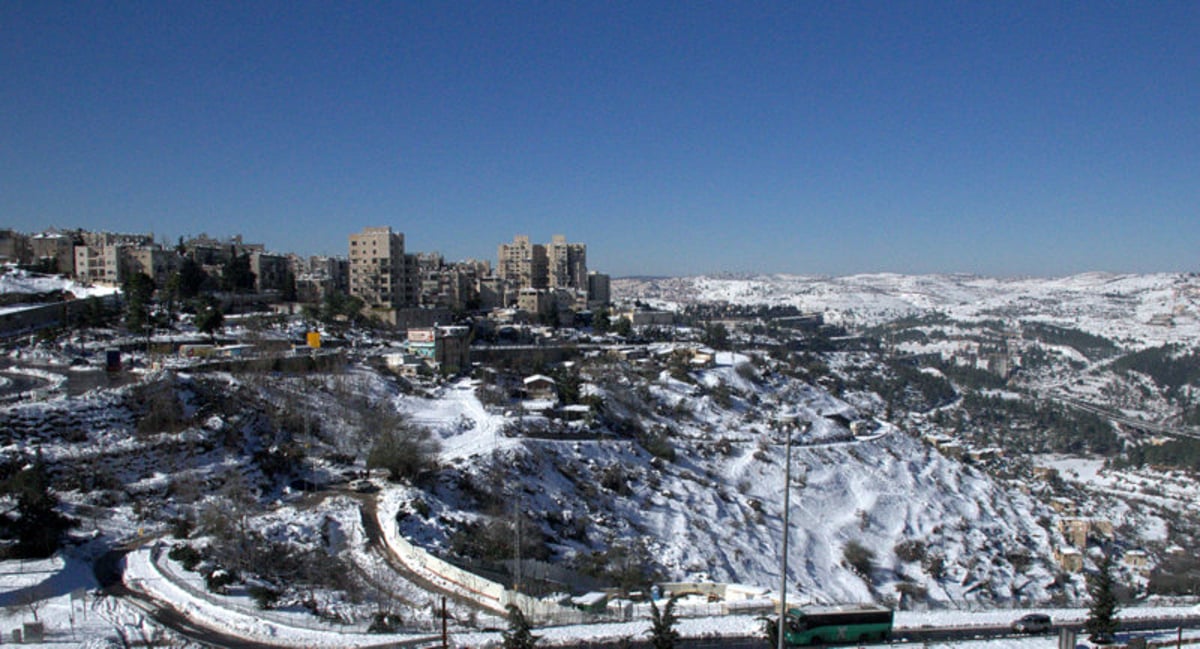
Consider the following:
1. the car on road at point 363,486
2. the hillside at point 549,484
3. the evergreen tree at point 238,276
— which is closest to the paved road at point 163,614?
the hillside at point 549,484

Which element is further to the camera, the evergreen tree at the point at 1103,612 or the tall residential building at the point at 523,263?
the tall residential building at the point at 523,263

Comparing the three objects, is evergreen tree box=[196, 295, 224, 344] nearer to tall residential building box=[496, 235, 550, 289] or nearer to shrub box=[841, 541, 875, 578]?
shrub box=[841, 541, 875, 578]

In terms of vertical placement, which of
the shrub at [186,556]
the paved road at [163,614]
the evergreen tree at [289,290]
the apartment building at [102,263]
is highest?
the apartment building at [102,263]

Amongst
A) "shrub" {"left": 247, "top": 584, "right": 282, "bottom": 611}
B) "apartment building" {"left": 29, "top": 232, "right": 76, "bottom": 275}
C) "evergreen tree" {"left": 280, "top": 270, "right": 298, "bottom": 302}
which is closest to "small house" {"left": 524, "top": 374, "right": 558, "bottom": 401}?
"shrub" {"left": 247, "top": 584, "right": 282, "bottom": 611}

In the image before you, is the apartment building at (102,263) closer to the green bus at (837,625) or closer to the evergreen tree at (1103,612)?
the green bus at (837,625)

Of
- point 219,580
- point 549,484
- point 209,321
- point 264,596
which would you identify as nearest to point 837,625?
point 264,596

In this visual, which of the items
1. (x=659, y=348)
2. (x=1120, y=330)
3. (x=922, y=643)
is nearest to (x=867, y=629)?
(x=922, y=643)

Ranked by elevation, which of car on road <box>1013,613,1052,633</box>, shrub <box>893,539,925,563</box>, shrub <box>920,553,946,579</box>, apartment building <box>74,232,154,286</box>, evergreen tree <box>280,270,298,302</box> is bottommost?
shrub <box>920,553,946,579</box>
